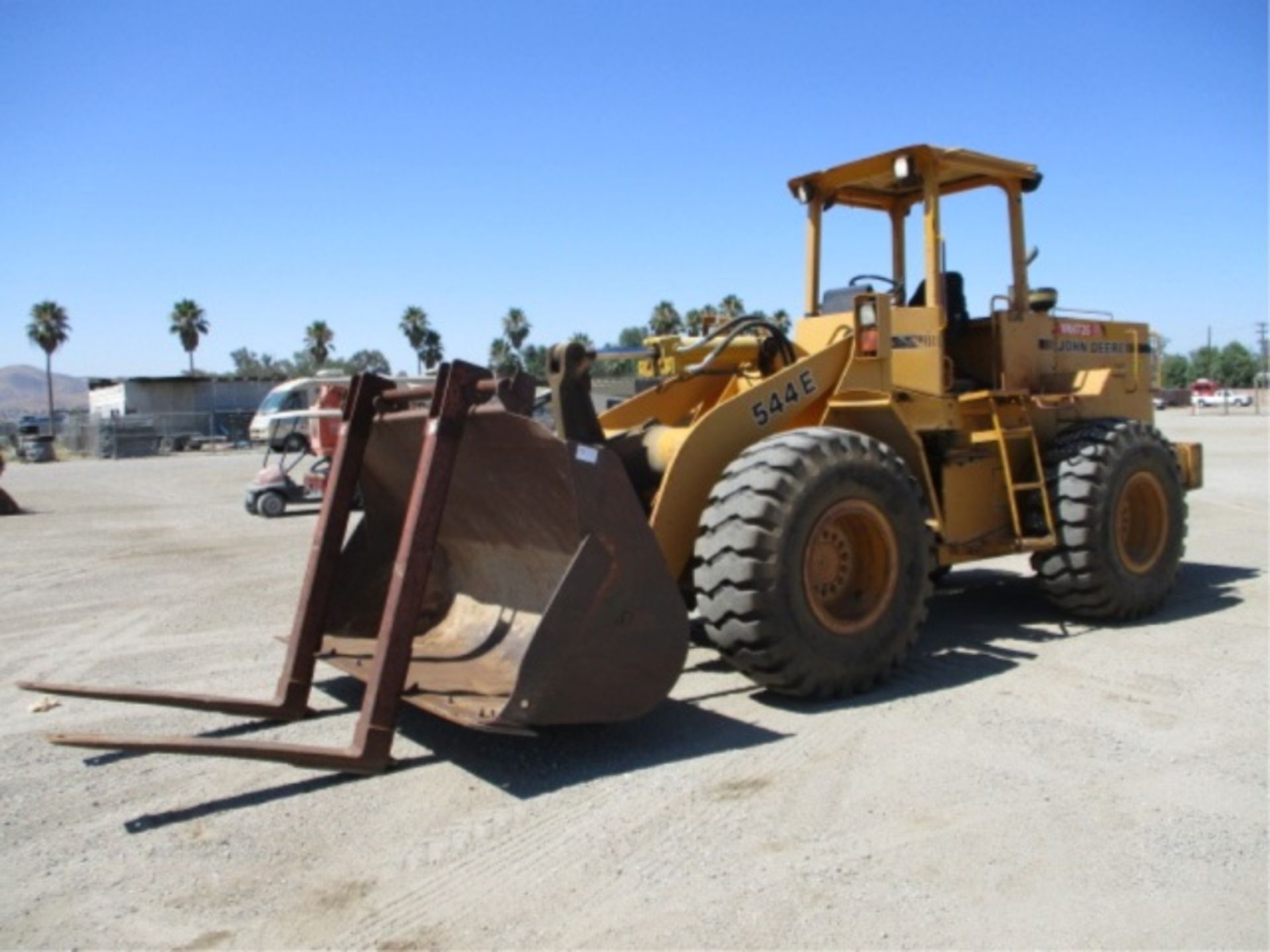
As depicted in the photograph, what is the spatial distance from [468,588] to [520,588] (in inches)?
18.9

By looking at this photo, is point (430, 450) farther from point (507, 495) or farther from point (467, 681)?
point (467, 681)

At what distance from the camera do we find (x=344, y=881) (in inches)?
139

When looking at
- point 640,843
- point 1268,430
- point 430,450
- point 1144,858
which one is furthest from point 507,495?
point 1268,430

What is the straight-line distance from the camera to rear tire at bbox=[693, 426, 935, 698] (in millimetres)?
4961

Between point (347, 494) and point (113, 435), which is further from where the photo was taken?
point (113, 435)

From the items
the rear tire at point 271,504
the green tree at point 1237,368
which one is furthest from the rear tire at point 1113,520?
the green tree at point 1237,368

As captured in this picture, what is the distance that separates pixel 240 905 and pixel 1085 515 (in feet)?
17.8

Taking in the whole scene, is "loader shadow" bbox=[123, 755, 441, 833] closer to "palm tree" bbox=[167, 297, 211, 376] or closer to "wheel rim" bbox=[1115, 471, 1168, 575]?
"wheel rim" bbox=[1115, 471, 1168, 575]

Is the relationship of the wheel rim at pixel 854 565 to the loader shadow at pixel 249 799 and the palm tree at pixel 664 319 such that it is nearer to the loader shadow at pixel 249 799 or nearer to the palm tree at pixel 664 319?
the loader shadow at pixel 249 799

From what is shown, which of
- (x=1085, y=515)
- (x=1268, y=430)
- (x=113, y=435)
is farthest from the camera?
(x=113, y=435)

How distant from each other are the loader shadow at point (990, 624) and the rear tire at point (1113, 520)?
23 centimetres

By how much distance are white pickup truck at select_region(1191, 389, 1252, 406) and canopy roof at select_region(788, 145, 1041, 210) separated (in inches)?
2703

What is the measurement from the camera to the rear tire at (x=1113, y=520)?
6781 mm

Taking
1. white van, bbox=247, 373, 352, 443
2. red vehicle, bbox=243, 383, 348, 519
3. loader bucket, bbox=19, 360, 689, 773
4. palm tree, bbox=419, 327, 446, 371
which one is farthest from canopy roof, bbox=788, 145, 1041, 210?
palm tree, bbox=419, 327, 446, 371
